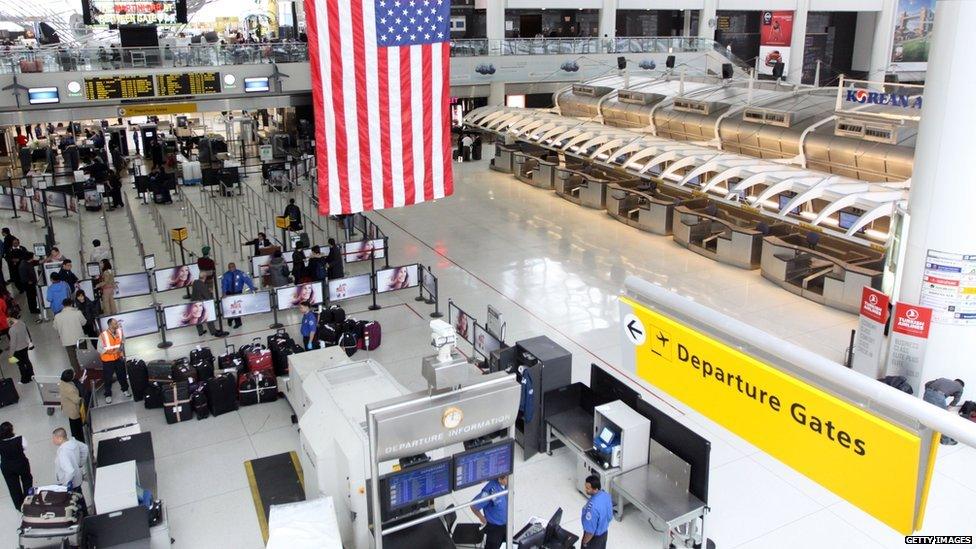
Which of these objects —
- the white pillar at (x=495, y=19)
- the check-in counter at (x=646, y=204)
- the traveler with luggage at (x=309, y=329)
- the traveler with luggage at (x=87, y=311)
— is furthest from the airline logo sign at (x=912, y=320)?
the white pillar at (x=495, y=19)

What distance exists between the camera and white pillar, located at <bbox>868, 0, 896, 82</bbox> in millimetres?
47250

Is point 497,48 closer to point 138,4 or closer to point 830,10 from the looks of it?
point 138,4

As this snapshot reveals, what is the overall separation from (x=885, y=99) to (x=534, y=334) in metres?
11.1

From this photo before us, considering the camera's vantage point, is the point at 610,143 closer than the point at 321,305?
No

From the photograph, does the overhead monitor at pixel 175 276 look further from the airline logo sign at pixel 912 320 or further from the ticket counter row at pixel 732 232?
the airline logo sign at pixel 912 320

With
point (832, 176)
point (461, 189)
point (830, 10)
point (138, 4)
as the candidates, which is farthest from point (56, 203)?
point (830, 10)

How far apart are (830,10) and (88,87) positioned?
4019 centimetres

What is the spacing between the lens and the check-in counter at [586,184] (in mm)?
25812

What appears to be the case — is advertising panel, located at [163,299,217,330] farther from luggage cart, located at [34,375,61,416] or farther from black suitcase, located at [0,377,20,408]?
black suitcase, located at [0,377,20,408]

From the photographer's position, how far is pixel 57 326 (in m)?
13.9

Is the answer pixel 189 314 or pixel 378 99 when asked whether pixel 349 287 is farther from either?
pixel 378 99

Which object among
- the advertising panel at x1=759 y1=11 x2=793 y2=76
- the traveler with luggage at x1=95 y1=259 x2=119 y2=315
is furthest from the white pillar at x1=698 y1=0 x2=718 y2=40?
the traveler with luggage at x1=95 y1=259 x2=119 y2=315

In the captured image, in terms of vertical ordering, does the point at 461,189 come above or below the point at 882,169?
below

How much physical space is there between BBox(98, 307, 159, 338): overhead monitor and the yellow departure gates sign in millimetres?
11743
